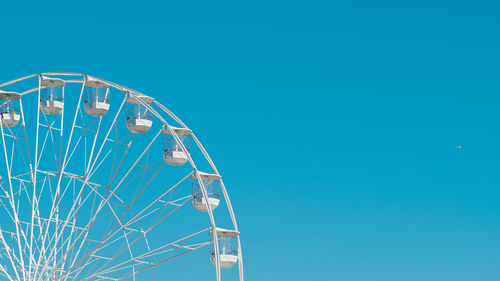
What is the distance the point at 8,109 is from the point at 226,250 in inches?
493

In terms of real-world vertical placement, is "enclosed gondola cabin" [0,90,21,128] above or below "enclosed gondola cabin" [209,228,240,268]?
above

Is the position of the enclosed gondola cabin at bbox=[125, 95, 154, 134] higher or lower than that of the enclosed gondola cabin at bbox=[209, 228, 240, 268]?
higher

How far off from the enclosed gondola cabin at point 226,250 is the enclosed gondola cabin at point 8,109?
36.8ft

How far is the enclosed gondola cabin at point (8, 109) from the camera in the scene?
179 ft

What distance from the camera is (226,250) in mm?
53281

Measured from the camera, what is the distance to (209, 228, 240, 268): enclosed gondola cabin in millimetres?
53062

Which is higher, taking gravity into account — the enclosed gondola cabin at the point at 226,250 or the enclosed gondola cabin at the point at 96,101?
the enclosed gondola cabin at the point at 96,101

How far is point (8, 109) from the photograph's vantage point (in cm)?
5475

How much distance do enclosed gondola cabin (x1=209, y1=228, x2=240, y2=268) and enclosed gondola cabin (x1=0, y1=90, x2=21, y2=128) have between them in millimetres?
11231

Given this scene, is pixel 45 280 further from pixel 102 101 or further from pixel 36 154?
pixel 102 101

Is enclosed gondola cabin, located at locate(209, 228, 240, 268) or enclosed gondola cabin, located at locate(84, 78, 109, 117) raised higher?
enclosed gondola cabin, located at locate(84, 78, 109, 117)

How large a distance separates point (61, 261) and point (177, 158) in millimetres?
8657

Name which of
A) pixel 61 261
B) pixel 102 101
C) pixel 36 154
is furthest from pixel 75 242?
pixel 102 101

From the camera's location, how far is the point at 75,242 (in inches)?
2018
